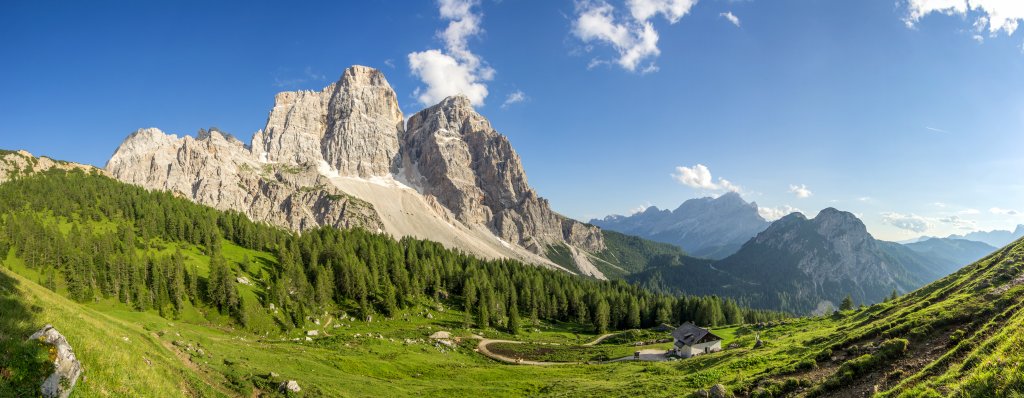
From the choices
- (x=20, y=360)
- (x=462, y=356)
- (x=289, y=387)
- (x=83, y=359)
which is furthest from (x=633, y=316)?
(x=20, y=360)

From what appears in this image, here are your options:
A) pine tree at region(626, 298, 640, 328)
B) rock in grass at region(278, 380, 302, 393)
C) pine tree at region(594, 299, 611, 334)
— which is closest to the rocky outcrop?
rock in grass at region(278, 380, 302, 393)

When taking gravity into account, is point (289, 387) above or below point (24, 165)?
below

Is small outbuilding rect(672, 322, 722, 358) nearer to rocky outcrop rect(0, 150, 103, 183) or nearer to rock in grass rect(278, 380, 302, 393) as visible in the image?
rock in grass rect(278, 380, 302, 393)

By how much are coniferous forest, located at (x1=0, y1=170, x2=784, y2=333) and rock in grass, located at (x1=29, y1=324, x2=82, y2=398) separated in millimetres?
82271

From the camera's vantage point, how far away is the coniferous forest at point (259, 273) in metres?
90.8

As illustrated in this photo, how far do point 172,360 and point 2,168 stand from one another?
222902mm

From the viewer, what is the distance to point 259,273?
117m

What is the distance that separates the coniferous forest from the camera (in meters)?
90.8

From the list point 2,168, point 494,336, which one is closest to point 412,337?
point 494,336

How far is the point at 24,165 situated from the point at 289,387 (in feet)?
754

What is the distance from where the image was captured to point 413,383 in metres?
50.7

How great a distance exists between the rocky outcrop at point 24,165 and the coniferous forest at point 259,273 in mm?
9384

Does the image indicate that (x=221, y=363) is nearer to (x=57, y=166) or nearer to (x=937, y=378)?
(x=937, y=378)

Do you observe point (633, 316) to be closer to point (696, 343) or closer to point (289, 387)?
point (696, 343)
